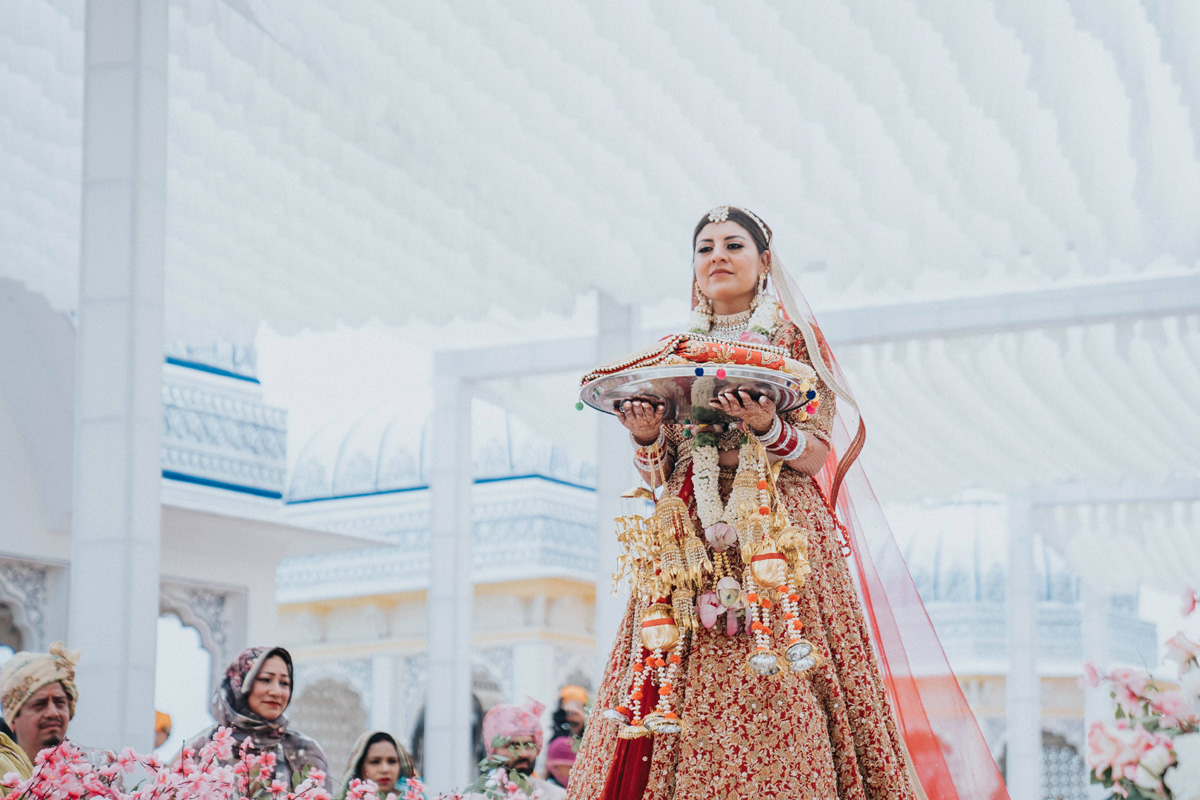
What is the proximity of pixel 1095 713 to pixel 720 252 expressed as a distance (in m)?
14.5

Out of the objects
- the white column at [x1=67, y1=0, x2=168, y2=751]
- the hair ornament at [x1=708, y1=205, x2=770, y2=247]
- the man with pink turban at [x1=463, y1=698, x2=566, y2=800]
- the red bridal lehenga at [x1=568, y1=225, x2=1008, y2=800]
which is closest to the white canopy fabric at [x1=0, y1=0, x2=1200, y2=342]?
the white column at [x1=67, y1=0, x2=168, y2=751]

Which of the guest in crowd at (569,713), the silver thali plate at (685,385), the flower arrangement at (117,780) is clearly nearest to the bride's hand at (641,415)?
the silver thali plate at (685,385)

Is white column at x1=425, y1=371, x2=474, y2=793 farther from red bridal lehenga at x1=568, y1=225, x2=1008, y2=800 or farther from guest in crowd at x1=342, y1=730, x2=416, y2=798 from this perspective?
red bridal lehenga at x1=568, y1=225, x2=1008, y2=800

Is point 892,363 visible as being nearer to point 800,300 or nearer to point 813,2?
point 813,2

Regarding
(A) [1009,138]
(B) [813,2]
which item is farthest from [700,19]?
(A) [1009,138]

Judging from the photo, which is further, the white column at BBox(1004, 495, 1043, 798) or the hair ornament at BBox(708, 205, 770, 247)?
the white column at BBox(1004, 495, 1043, 798)

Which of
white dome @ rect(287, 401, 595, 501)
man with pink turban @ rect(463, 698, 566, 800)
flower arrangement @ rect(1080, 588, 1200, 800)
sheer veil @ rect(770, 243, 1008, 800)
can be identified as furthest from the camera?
white dome @ rect(287, 401, 595, 501)

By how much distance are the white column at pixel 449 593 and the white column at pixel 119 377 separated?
453cm

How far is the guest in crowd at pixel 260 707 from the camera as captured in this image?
4.00 meters

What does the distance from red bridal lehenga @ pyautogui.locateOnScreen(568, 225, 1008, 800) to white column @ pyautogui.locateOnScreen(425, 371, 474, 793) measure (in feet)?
20.6

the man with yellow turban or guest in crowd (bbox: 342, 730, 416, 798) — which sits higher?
the man with yellow turban

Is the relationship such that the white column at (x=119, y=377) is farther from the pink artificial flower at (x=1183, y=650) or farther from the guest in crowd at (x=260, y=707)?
the pink artificial flower at (x=1183, y=650)

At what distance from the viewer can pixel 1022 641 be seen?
45.3ft

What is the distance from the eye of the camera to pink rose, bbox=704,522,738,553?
2.61m
